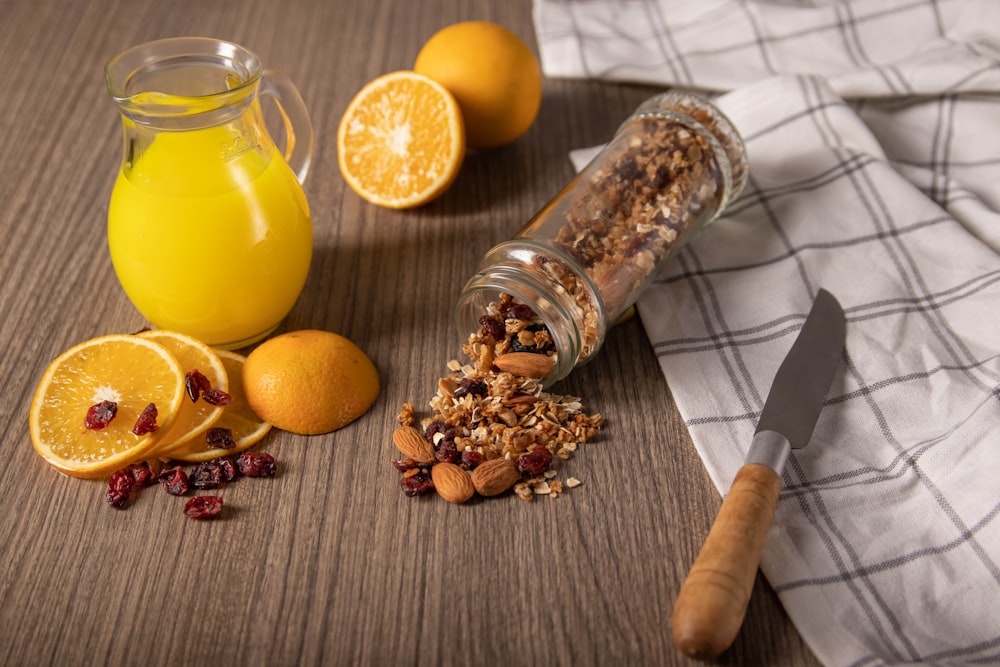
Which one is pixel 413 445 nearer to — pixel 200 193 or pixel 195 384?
pixel 195 384

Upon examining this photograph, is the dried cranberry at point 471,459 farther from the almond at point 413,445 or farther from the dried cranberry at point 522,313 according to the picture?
the dried cranberry at point 522,313

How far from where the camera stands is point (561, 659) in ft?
3.07

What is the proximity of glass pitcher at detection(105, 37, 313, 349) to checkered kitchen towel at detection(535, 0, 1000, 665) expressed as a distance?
0.57 m

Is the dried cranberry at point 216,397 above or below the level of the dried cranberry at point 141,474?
above

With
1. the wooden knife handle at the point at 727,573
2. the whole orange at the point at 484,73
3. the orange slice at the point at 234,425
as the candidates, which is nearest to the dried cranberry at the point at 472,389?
the orange slice at the point at 234,425

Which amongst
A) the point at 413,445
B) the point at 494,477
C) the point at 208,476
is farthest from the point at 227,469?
the point at 494,477

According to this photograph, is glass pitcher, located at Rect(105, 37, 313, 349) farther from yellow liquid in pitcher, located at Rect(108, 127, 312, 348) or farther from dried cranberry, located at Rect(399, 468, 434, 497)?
dried cranberry, located at Rect(399, 468, 434, 497)

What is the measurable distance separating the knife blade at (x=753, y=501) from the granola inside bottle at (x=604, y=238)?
0.24 meters

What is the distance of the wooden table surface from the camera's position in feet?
3.13

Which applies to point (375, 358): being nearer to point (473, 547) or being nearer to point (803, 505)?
point (473, 547)

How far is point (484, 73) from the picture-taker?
1.54m

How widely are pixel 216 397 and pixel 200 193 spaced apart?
264mm

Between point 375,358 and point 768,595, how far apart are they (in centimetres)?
63

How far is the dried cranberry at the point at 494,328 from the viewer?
1.22 metres
